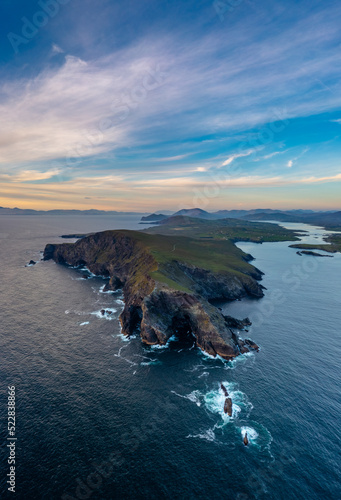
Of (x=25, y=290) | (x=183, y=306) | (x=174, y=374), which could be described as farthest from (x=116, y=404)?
(x=25, y=290)

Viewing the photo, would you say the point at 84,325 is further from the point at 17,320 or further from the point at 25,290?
the point at 25,290

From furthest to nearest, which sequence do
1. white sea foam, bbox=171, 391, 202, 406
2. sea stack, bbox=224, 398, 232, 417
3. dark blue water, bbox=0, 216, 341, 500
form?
1. white sea foam, bbox=171, 391, 202, 406
2. sea stack, bbox=224, 398, 232, 417
3. dark blue water, bbox=0, 216, 341, 500

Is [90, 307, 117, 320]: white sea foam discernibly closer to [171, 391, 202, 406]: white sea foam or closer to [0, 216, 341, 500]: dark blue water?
[0, 216, 341, 500]: dark blue water

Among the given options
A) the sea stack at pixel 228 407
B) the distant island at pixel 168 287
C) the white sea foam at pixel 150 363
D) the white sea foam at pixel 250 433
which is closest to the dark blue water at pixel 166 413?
the white sea foam at pixel 250 433

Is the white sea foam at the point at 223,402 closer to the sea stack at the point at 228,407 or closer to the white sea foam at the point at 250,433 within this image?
the sea stack at the point at 228,407

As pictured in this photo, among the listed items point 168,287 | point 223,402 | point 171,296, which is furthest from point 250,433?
point 168,287

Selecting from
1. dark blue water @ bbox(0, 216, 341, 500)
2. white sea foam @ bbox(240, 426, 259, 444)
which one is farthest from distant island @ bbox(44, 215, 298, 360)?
white sea foam @ bbox(240, 426, 259, 444)
